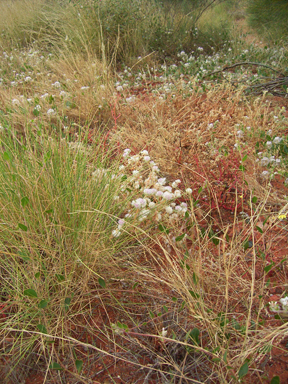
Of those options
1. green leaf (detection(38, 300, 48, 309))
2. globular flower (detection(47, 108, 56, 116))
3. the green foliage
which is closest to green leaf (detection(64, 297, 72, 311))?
green leaf (detection(38, 300, 48, 309))

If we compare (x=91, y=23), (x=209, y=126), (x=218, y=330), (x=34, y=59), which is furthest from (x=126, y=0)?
(x=218, y=330)

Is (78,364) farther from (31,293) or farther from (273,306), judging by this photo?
(273,306)

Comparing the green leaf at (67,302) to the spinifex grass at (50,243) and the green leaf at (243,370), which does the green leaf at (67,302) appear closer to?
the spinifex grass at (50,243)

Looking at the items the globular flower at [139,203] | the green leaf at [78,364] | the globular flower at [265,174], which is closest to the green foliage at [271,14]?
the globular flower at [265,174]

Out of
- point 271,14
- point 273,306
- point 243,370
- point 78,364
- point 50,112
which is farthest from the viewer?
point 271,14

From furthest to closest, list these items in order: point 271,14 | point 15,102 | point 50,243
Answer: point 271,14
point 15,102
point 50,243

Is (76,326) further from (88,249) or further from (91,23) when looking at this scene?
(91,23)

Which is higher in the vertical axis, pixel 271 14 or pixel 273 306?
pixel 271 14

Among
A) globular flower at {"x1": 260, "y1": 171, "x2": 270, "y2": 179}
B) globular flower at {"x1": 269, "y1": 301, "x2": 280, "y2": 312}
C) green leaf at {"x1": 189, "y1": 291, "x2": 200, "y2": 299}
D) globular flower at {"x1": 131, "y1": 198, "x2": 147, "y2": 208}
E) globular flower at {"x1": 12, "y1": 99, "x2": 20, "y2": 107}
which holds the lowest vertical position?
globular flower at {"x1": 260, "y1": 171, "x2": 270, "y2": 179}

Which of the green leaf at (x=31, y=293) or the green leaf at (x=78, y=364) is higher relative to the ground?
the green leaf at (x=31, y=293)

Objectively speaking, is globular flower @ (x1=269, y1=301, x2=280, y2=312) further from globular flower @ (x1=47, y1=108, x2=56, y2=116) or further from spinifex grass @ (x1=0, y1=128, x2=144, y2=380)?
globular flower @ (x1=47, y1=108, x2=56, y2=116)

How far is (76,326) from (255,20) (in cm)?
548

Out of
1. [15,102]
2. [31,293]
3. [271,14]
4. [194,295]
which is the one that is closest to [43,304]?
[31,293]

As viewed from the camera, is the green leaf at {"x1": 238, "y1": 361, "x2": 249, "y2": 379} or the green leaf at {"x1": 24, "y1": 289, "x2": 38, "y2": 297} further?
the green leaf at {"x1": 24, "y1": 289, "x2": 38, "y2": 297}
